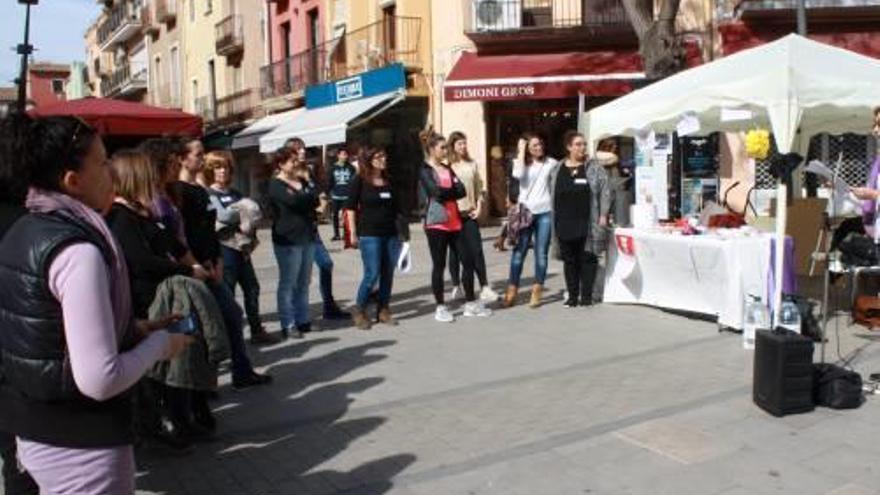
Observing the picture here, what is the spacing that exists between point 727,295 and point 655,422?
2.78m

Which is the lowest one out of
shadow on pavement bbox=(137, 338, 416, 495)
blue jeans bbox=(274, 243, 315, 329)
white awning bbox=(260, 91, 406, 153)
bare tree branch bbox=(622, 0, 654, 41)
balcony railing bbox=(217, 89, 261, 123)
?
shadow on pavement bbox=(137, 338, 416, 495)

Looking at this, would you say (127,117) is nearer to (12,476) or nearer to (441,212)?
(441,212)

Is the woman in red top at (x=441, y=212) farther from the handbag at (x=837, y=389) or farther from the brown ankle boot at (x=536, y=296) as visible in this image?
the handbag at (x=837, y=389)

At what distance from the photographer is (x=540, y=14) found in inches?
774

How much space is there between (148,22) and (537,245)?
136 ft

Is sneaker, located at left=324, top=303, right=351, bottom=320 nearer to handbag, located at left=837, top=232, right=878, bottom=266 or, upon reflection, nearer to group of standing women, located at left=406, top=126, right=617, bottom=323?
group of standing women, located at left=406, top=126, right=617, bottom=323

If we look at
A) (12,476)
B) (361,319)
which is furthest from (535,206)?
(12,476)

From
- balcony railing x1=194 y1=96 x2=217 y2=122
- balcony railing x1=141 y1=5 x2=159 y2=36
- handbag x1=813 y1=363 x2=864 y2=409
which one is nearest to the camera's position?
handbag x1=813 y1=363 x2=864 y2=409

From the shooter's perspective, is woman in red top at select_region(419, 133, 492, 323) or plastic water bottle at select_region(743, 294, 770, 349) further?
woman in red top at select_region(419, 133, 492, 323)

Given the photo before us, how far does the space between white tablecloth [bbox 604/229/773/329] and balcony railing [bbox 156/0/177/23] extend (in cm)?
3697

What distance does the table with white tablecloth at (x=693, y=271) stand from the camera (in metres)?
7.64

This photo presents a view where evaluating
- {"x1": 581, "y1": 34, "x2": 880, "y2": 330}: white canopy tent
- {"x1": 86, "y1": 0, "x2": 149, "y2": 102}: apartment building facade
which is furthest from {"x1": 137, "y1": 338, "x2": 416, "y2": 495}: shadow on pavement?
{"x1": 86, "y1": 0, "x2": 149, "y2": 102}: apartment building facade

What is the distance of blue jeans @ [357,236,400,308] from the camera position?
330 inches

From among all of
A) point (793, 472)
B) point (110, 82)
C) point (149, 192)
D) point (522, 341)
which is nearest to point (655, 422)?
point (793, 472)
